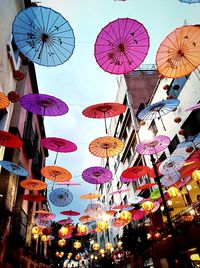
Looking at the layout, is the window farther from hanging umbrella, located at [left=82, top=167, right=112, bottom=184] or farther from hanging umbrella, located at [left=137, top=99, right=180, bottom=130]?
hanging umbrella, located at [left=82, top=167, right=112, bottom=184]

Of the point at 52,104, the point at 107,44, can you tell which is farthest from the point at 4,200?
the point at 107,44

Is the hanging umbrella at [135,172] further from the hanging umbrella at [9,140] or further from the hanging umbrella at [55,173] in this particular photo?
the hanging umbrella at [9,140]

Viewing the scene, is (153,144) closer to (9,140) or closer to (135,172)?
(135,172)

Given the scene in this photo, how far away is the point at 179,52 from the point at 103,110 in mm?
3720

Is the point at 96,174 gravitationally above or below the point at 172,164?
above

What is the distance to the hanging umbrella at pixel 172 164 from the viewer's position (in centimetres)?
1180

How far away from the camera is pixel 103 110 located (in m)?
9.05

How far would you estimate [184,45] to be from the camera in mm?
7668

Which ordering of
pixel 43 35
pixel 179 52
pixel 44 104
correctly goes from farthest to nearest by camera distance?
pixel 44 104, pixel 179 52, pixel 43 35

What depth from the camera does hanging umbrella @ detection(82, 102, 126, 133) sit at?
28.9 feet

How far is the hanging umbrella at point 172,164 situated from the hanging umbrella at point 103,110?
15.6ft

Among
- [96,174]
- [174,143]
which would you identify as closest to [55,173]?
[96,174]

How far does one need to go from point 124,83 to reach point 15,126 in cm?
2035

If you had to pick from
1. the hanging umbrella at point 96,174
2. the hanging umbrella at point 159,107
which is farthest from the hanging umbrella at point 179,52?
the hanging umbrella at point 96,174
